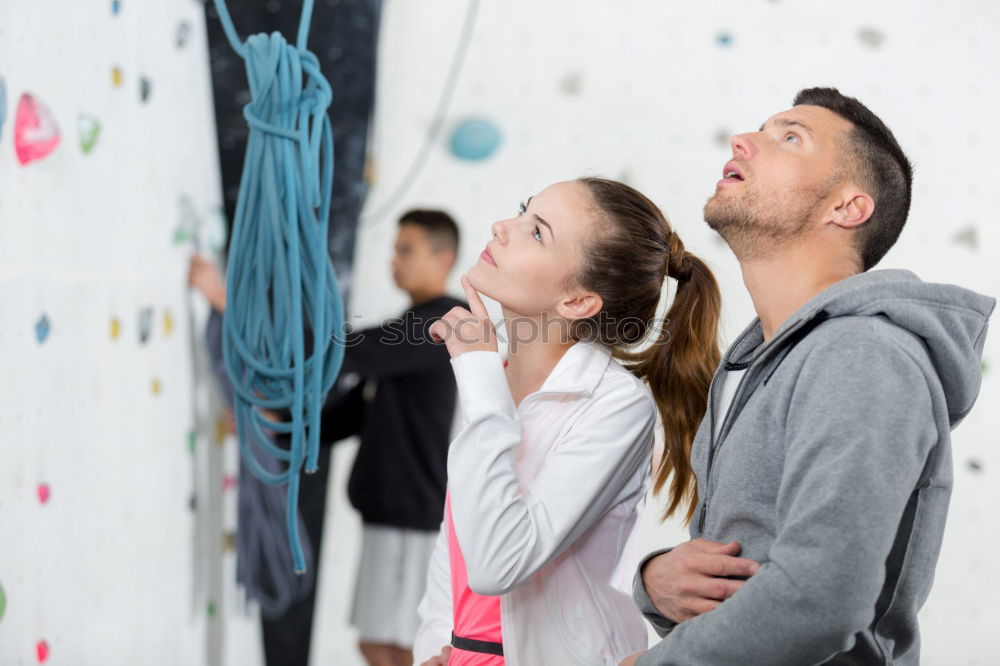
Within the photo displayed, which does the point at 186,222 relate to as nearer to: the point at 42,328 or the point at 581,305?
the point at 42,328

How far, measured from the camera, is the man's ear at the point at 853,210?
1.18 metres

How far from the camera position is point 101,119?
1748mm

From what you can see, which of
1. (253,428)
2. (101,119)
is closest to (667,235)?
(253,428)

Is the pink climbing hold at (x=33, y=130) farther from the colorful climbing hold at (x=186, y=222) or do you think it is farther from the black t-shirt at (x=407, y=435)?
the black t-shirt at (x=407, y=435)

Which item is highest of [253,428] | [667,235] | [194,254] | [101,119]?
[101,119]

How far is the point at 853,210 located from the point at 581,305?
394mm

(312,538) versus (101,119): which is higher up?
(101,119)

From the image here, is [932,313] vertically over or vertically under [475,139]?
under

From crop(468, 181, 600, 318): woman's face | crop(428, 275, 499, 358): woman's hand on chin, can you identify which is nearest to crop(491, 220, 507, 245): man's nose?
crop(468, 181, 600, 318): woman's face

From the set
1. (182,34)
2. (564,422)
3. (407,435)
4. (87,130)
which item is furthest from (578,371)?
(182,34)

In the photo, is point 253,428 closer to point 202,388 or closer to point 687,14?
point 202,388

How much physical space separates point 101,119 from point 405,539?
51.1 inches

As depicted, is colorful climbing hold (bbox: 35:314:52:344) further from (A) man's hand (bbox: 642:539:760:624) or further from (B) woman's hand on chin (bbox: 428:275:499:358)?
(A) man's hand (bbox: 642:539:760:624)

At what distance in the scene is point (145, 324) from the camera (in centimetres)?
196
